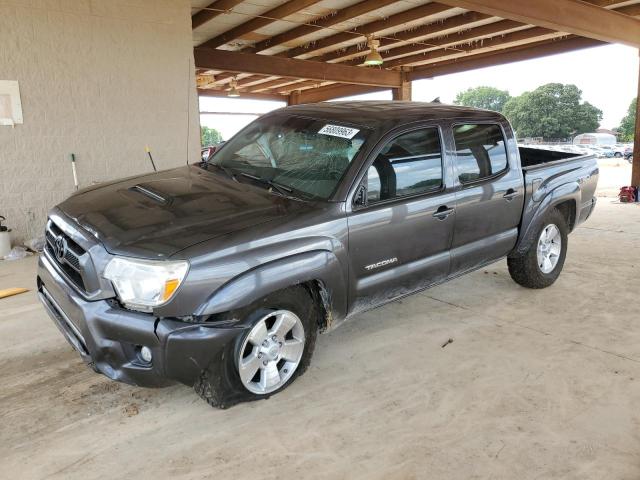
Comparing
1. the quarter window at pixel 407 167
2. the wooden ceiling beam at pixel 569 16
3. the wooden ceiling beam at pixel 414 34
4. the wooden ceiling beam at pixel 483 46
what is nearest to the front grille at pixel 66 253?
the quarter window at pixel 407 167

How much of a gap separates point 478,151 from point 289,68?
34.7 feet

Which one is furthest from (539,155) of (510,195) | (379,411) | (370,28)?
(370,28)

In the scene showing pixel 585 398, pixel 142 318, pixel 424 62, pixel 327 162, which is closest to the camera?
pixel 142 318

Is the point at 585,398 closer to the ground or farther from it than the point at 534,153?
closer to the ground

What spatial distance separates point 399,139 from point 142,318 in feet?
6.51

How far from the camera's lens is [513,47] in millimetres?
13047

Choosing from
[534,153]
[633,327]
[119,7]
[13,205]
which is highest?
[119,7]

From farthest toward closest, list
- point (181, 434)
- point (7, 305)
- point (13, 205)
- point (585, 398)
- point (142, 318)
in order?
point (13, 205) < point (7, 305) < point (585, 398) < point (181, 434) < point (142, 318)

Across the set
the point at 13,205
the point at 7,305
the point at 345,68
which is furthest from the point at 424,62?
the point at 7,305

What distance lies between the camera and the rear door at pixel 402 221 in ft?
10.2

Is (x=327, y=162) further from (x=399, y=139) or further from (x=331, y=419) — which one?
A: (x=331, y=419)

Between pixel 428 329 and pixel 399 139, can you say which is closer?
pixel 399 139

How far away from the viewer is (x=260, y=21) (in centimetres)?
973

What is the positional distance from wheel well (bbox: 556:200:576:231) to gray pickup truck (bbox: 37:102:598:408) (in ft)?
2.30
